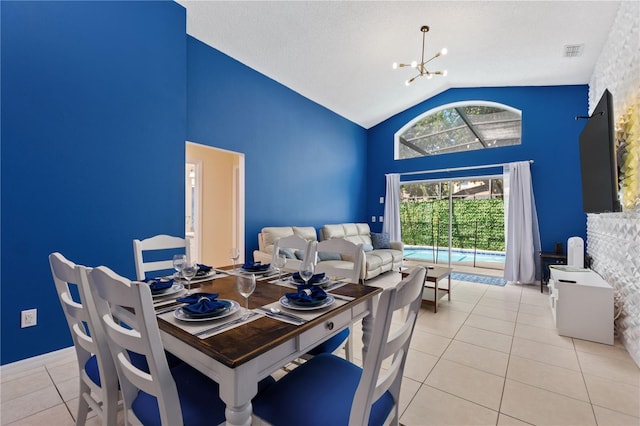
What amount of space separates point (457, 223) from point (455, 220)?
8cm

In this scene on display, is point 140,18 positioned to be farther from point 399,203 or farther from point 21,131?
point 399,203

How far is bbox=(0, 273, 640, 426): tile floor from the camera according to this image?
1.60 m

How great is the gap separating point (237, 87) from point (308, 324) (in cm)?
374

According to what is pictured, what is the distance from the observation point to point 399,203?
20.7 feet

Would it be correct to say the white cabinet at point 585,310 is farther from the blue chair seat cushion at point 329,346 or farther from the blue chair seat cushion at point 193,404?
the blue chair seat cushion at point 193,404

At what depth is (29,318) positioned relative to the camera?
6.81 feet

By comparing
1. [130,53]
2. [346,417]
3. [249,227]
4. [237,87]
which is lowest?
[346,417]

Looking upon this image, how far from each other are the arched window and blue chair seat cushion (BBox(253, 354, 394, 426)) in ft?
18.6

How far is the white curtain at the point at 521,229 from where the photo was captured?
4715 mm

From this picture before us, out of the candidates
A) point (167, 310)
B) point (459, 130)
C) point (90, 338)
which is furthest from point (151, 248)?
point (459, 130)

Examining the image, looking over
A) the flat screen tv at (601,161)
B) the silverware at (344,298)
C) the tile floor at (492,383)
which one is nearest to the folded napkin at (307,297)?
the silverware at (344,298)

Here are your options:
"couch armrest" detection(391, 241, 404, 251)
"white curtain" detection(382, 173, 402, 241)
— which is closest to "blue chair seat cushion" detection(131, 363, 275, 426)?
"couch armrest" detection(391, 241, 404, 251)

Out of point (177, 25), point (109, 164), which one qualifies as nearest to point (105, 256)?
point (109, 164)

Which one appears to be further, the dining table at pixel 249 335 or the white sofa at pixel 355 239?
the white sofa at pixel 355 239
